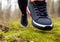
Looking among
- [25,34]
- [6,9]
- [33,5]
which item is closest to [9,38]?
[25,34]

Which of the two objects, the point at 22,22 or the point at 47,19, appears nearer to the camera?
the point at 47,19

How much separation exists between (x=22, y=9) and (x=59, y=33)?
58cm

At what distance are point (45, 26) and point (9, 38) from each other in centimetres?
37

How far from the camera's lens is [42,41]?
2.10m

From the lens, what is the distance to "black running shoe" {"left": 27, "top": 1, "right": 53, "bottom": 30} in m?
2.18

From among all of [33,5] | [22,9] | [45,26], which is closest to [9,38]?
[45,26]

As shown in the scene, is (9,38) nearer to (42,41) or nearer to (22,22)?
(42,41)

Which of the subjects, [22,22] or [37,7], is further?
[22,22]

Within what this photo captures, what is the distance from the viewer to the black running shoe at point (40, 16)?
2180mm

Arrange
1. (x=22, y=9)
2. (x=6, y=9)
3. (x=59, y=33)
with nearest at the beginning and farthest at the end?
(x=59, y=33)
(x=22, y=9)
(x=6, y=9)

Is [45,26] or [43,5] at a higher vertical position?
[43,5]

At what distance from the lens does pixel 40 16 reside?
90.2 inches

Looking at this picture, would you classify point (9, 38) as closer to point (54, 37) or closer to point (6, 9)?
point (54, 37)

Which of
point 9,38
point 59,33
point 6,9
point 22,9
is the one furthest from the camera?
point 6,9
